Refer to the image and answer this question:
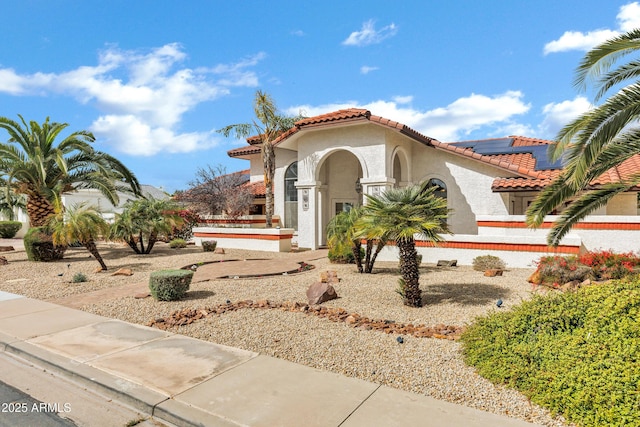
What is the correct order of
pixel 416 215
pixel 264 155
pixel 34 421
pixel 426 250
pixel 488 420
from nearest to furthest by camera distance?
pixel 488 420 < pixel 34 421 < pixel 416 215 < pixel 426 250 < pixel 264 155

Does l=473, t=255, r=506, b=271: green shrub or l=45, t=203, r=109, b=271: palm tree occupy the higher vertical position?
l=45, t=203, r=109, b=271: palm tree

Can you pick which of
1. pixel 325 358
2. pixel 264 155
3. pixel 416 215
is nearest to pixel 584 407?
pixel 325 358

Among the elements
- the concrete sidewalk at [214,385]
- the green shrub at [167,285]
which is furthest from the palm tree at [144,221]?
the concrete sidewalk at [214,385]

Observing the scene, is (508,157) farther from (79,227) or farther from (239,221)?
(79,227)

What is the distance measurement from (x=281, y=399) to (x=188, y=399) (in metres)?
1.05

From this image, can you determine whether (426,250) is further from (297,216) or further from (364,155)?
(297,216)

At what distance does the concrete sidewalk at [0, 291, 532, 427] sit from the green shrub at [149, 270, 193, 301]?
1.95 meters

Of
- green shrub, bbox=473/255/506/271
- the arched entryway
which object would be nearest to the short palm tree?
green shrub, bbox=473/255/506/271

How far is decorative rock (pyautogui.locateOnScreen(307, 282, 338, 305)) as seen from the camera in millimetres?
8445

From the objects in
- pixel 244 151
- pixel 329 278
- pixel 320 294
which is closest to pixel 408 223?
pixel 320 294

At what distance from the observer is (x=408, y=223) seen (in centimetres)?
809

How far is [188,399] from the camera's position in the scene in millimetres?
4375

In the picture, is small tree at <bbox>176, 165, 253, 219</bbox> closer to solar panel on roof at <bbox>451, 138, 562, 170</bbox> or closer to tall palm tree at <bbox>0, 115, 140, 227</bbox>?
tall palm tree at <bbox>0, 115, 140, 227</bbox>

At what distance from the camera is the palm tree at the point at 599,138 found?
712 cm
